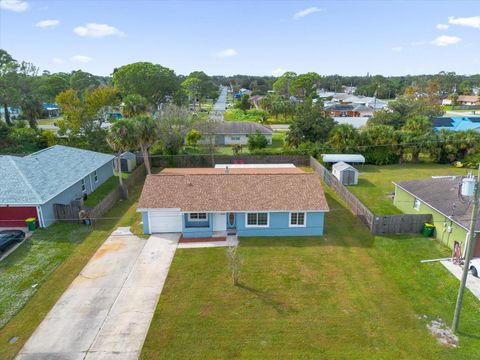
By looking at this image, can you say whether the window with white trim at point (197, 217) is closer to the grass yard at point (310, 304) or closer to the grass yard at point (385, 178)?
the grass yard at point (310, 304)

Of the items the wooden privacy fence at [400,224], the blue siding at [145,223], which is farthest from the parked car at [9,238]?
the wooden privacy fence at [400,224]

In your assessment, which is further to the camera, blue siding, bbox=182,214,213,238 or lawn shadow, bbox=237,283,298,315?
blue siding, bbox=182,214,213,238

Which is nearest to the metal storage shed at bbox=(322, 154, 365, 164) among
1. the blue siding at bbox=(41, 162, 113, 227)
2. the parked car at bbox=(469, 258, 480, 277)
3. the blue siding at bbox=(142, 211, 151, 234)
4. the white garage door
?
the parked car at bbox=(469, 258, 480, 277)

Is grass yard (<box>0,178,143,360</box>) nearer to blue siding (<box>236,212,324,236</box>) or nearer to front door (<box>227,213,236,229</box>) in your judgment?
front door (<box>227,213,236,229</box>)

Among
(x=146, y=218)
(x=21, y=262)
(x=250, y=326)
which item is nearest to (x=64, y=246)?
(x=21, y=262)

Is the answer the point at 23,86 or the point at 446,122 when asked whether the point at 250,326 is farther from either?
the point at 23,86

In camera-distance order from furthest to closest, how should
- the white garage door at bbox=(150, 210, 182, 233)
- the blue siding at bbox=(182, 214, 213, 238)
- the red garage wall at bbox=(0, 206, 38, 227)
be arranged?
the red garage wall at bbox=(0, 206, 38, 227) < the white garage door at bbox=(150, 210, 182, 233) < the blue siding at bbox=(182, 214, 213, 238)

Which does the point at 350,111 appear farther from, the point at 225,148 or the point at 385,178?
the point at 385,178

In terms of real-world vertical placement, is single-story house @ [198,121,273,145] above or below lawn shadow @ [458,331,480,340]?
above
